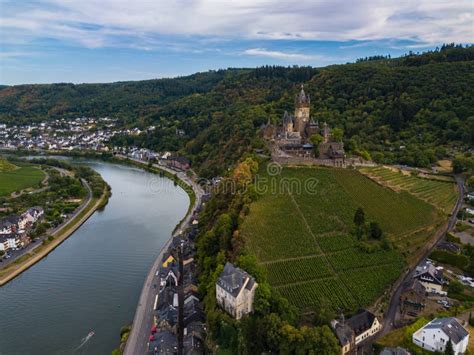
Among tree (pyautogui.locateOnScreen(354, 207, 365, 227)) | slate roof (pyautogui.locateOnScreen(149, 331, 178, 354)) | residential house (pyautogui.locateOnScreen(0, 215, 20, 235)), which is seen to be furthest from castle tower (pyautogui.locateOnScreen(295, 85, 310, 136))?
residential house (pyautogui.locateOnScreen(0, 215, 20, 235))

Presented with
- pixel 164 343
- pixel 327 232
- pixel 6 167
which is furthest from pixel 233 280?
pixel 6 167

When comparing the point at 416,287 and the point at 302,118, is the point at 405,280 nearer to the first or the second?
the point at 416,287

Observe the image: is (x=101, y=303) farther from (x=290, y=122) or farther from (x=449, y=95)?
(x=449, y=95)

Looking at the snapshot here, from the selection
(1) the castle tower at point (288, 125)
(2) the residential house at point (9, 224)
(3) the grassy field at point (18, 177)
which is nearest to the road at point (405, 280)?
(1) the castle tower at point (288, 125)

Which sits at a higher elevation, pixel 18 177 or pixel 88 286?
pixel 18 177

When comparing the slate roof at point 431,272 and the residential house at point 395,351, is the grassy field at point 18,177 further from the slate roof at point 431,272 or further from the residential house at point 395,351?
the residential house at point 395,351

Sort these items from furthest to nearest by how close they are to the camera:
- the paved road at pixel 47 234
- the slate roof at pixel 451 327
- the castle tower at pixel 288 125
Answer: the castle tower at pixel 288 125
the paved road at pixel 47 234
the slate roof at pixel 451 327

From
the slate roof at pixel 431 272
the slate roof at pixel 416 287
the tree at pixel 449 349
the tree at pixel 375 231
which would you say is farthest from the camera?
the tree at pixel 375 231
